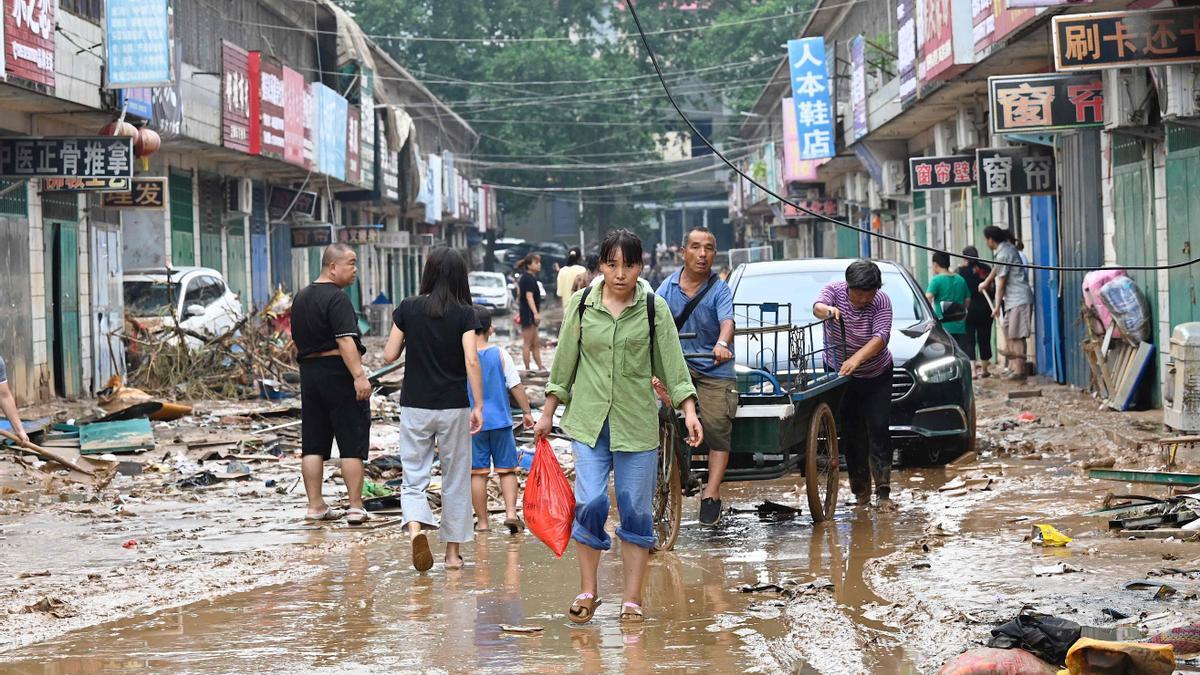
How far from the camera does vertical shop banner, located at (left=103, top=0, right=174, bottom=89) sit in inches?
736

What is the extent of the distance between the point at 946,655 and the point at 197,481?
316 inches

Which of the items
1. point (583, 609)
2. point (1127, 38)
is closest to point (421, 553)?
point (583, 609)

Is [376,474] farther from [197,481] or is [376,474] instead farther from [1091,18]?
[1091,18]

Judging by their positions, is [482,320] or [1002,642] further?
[482,320]

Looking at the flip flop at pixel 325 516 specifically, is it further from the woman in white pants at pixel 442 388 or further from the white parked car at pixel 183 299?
the white parked car at pixel 183 299

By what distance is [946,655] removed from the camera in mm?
5730

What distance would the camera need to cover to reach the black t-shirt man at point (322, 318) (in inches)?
384

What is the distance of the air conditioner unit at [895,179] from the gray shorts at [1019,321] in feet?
39.3

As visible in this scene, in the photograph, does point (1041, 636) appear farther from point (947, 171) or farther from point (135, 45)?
point (947, 171)

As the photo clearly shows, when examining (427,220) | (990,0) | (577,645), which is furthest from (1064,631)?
(427,220)

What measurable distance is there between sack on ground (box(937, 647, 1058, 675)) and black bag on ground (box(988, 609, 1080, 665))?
0.14m

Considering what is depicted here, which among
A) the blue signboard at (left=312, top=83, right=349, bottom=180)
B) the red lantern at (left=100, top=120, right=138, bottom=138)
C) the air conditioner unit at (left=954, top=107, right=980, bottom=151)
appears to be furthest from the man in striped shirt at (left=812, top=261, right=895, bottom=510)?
the blue signboard at (left=312, top=83, right=349, bottom=180)

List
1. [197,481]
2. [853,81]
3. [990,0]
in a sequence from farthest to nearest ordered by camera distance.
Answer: [853,81] < [990,0] < [197,481]

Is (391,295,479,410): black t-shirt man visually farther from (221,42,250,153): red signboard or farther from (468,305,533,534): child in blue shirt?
(221,42,250,153): red signboard
